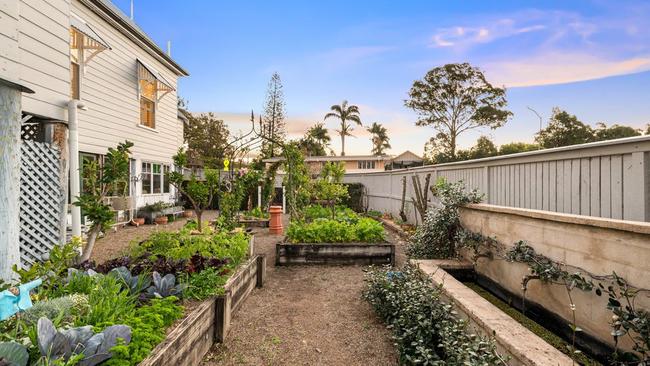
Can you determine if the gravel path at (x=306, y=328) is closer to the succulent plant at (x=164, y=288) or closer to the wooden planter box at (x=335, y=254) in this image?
the succulent plant at (x=164, y=288)

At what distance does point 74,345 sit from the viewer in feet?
6.31

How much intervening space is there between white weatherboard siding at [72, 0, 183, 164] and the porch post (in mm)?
5435

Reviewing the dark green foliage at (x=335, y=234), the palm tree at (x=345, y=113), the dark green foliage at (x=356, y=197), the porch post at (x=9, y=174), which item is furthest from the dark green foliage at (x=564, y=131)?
the porch post at (x=9, y=174)

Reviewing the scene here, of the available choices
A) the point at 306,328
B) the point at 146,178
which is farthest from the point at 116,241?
the point at 306,328

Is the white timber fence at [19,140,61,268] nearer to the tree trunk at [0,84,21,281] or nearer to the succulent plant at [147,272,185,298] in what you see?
the tree trunk at [0,84,21,281]

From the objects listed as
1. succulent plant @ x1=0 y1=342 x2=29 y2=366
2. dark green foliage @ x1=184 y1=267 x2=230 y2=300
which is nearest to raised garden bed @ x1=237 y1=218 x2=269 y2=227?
dark green foliage @ x1=184 y1=267 x2=230 y2=300

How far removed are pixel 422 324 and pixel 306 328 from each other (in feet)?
4.79

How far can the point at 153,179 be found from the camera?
12.8m

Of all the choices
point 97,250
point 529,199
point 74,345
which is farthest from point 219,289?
point 97,250

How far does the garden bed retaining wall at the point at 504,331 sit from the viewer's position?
2.08 m

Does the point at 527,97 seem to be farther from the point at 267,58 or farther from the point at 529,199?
the point at 529,199

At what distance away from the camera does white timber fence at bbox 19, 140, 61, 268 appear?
4382mm

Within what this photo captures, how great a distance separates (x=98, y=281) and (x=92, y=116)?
807 centimetres

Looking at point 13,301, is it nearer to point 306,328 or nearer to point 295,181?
point 306,328
